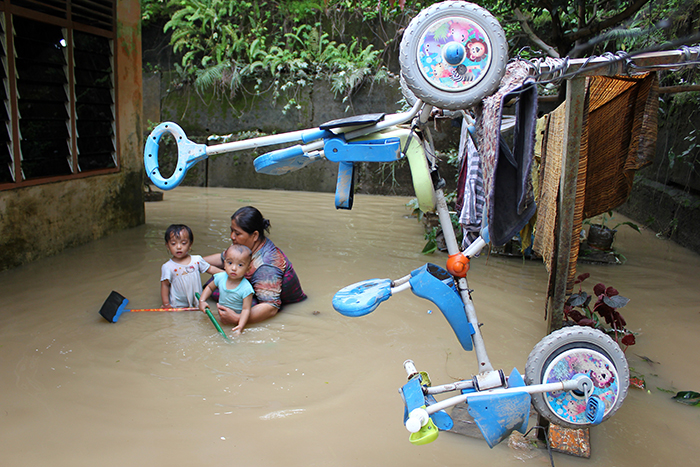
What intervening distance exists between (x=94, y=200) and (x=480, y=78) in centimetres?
473

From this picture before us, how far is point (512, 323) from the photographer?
3.41 m

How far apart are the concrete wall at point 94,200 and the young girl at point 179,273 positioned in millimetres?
1601

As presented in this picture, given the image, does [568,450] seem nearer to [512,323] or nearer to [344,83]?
[512,323]

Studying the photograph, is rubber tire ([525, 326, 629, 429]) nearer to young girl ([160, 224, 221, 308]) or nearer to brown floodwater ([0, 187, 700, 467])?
brown floodwater ([0, 187, 700, 467])

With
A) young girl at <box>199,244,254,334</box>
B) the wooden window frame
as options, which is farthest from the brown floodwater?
the wooden window frame

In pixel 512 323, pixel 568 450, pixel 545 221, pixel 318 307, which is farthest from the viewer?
pixel 318 307

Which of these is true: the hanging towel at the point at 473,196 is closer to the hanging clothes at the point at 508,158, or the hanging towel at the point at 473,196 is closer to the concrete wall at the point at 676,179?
the hanging clothes at the point at 508,158

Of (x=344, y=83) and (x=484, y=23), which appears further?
(x=344, y=83)

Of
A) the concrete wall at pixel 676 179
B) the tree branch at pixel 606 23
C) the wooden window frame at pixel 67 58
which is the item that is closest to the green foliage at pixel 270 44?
the wooden window frame at pixel 67 58

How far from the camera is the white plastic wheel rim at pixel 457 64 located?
1.55 metres

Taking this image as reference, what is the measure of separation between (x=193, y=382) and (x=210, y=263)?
1522 mm

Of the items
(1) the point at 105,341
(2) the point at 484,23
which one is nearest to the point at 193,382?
(1) the point at 105,341

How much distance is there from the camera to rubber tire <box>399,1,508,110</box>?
5.05 ft

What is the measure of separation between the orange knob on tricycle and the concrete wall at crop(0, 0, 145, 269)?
3927 mm
